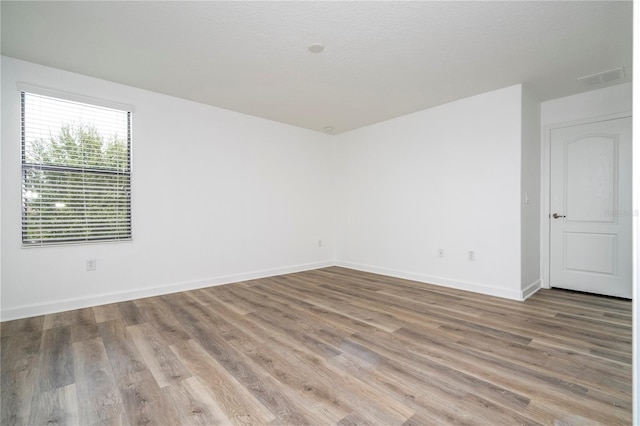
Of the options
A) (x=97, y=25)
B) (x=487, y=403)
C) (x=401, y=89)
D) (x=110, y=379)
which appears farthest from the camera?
(x=401, y=89)

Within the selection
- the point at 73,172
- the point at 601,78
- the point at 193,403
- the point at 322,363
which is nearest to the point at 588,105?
the point at 601,78

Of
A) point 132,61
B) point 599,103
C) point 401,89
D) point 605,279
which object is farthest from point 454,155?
point 132,61

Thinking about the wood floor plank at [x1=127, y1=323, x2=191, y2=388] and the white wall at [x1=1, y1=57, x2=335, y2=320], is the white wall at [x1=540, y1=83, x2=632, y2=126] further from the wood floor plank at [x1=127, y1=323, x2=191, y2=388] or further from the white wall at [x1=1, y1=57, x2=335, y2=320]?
the wood floor plank at [x1=127, y1=323, x2=191, y2=388]

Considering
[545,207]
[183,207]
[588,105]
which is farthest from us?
[545,207]

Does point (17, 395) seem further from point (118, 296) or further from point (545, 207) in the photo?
point (545, 207)

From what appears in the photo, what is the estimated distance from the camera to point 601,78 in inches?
130

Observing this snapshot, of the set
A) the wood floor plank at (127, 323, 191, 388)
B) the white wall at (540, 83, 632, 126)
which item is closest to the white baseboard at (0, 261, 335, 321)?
the wood floor plank at (127, 323, 191, 388)

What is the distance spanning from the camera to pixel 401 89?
11.9ft

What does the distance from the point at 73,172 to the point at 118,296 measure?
1.40 m

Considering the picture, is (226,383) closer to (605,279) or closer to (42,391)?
(42,391)

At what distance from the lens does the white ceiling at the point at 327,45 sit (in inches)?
87.6

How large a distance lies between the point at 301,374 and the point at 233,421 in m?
0.53

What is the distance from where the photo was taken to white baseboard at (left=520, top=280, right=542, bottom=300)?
3541 mm

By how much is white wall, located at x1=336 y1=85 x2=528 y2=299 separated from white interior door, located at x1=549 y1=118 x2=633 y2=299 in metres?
0.50
